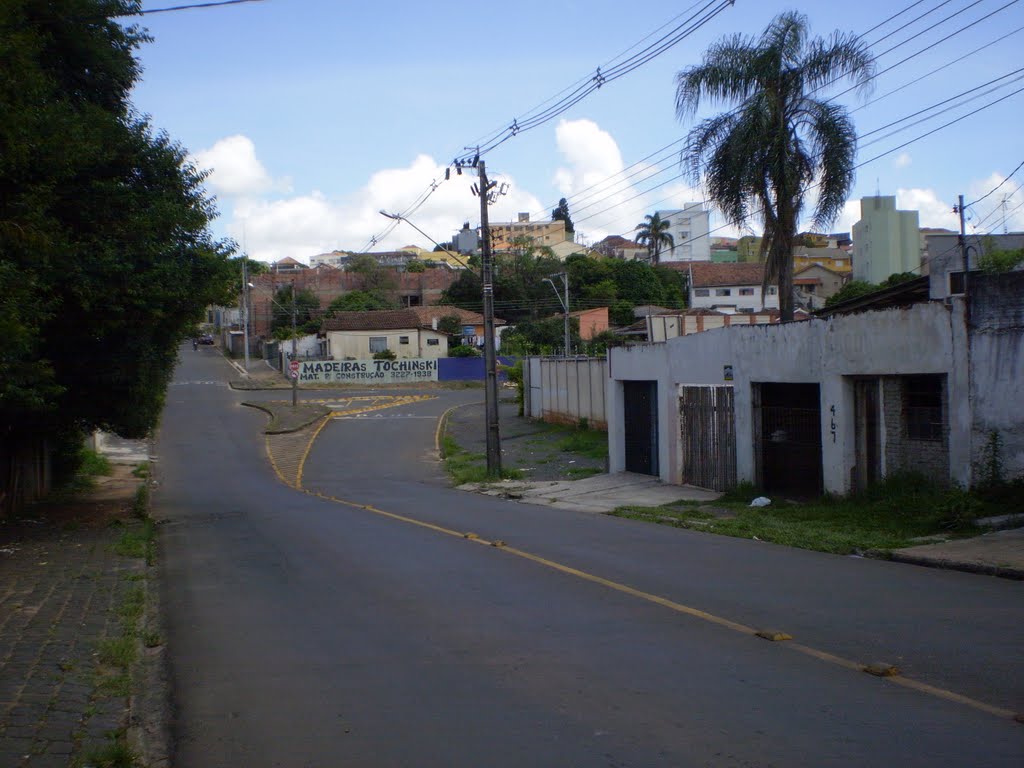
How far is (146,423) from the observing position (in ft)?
66.2

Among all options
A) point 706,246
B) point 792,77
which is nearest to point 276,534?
point 792,77

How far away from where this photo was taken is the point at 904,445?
16625 mm

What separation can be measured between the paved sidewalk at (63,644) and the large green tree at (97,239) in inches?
88.7

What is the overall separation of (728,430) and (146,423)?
39.9ft

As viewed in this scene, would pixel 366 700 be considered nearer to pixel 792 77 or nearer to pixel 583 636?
pixel 583 636

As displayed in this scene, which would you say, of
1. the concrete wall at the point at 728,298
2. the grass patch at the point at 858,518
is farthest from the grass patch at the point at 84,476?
the concrete wall at the point at 728,298

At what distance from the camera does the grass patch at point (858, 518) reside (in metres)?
13.9

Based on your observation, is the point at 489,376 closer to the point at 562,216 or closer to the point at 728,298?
the point at 728,298

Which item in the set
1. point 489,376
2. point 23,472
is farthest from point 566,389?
point 23,472

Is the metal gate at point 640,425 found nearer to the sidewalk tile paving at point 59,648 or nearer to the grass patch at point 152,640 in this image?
the sidewalk tile paving at point 59,648

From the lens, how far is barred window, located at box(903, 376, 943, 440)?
1600cm

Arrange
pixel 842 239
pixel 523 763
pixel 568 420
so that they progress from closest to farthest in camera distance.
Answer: pixel 523 763
pixel 568 420
pixel 842 239

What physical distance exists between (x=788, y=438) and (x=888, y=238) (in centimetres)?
3259

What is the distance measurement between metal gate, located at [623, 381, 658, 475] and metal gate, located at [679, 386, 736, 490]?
1.84 meters
